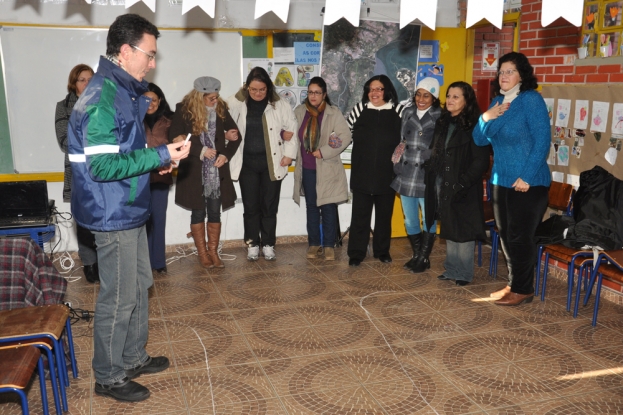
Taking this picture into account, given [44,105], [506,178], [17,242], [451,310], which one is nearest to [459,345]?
[451,310]

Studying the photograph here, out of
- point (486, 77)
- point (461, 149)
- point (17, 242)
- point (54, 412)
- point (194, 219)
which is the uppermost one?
point (486, 77)

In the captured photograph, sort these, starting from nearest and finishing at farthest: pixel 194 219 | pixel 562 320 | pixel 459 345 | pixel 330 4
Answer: pixel 330 4, pixel 459 345, pixel 562 320, pixel 194 219

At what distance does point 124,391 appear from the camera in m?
2.90

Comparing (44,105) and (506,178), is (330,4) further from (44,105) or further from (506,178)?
(44,105)

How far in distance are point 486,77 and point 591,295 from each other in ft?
8.44

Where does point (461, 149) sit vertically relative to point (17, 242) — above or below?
above

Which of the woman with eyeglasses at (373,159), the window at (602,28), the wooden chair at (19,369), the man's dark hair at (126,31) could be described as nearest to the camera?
the wooden chair at (19,369)

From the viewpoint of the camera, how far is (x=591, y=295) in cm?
440

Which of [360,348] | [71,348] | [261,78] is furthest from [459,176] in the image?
[71,348]

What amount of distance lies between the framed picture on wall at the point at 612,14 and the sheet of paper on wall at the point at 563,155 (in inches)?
37.2

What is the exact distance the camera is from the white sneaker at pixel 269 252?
5250 millimetres

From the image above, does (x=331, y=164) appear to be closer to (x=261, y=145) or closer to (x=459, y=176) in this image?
(x=261, y=145)

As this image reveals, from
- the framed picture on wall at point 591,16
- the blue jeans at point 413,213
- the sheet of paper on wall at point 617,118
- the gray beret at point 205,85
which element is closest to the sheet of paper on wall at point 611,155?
the sheet of paper on wall at point 617,118

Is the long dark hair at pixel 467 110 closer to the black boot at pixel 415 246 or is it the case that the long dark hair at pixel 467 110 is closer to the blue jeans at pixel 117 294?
the black boot at pixel 415 246
